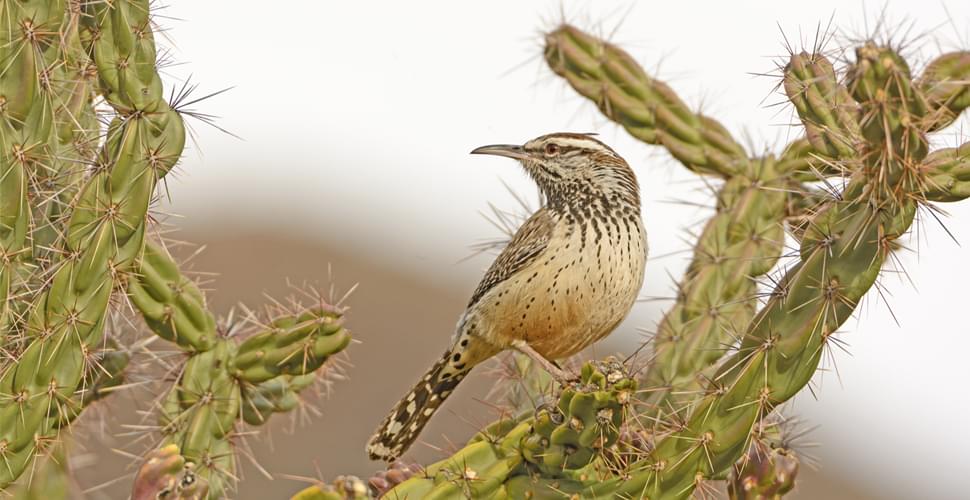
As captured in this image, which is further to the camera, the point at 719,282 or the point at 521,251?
the point at 719,282

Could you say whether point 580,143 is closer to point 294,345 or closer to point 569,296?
point 569,296

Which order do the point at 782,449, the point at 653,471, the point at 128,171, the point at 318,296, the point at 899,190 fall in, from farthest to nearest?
the point at 318,296, the point at 782,449, the point at 128,171, the point at 653,471, the point at 899,190

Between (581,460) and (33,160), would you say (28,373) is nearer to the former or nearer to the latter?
(33,160)

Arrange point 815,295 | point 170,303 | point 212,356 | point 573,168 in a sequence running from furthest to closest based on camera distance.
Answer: point 573,168
point 212,356
point 170,303
point 815,295

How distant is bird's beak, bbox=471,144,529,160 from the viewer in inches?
175

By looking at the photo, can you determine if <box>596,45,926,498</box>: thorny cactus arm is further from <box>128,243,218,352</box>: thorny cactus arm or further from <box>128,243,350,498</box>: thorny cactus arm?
<box>128,243,218,352</box>: thorny cactus arm

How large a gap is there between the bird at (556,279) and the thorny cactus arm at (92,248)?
1.12 metres

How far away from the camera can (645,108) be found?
4.86 meters

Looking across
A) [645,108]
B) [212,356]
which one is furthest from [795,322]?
[645,108]

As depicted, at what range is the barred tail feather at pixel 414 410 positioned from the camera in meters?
4.11

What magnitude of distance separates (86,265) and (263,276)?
10278 mm

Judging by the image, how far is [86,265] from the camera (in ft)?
10.6

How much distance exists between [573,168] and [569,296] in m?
0.57

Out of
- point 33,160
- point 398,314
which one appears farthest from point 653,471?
point 398,314
